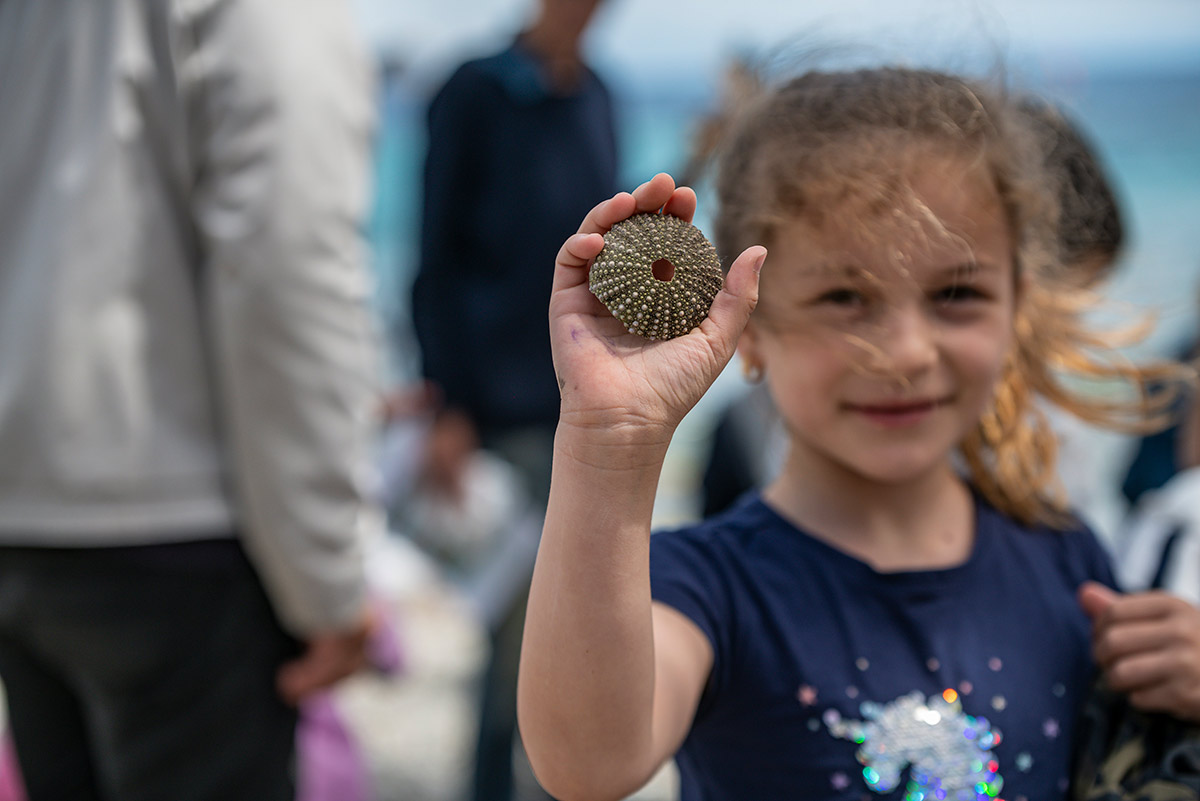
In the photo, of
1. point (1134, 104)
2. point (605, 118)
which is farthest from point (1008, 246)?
point (1134, 104)

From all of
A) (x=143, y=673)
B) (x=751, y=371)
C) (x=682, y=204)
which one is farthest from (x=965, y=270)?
(x=143, y=673)

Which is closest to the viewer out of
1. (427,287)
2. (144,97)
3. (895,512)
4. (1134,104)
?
(895,512)

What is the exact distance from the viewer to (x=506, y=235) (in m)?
2.60

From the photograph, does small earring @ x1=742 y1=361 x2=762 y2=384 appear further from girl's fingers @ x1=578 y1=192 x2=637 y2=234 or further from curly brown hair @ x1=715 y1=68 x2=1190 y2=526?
girl's fingers @ x1=578 y1=192 x2=637 y2=234

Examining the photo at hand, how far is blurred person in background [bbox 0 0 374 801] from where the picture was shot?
1.43 metres

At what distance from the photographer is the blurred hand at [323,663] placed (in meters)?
1.65

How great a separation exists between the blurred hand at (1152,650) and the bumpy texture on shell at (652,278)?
2.32 feet

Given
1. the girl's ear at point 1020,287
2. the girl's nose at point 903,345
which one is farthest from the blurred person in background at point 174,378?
the girl's ear at point 1020,287

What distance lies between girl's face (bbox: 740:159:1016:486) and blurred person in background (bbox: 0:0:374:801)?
784mm

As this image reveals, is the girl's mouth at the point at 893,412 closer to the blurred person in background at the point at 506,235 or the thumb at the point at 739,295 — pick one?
the thumb at the point at 739,295

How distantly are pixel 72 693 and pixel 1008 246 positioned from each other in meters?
1.57

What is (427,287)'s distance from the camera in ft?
8.87

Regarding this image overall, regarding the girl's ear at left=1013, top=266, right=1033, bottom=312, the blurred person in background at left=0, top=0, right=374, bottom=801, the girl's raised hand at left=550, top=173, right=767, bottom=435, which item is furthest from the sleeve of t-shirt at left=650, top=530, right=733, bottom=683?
the blurred person in background at left=0, top=0, right=374, bottom=801

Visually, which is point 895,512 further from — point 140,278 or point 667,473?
point 667,473
